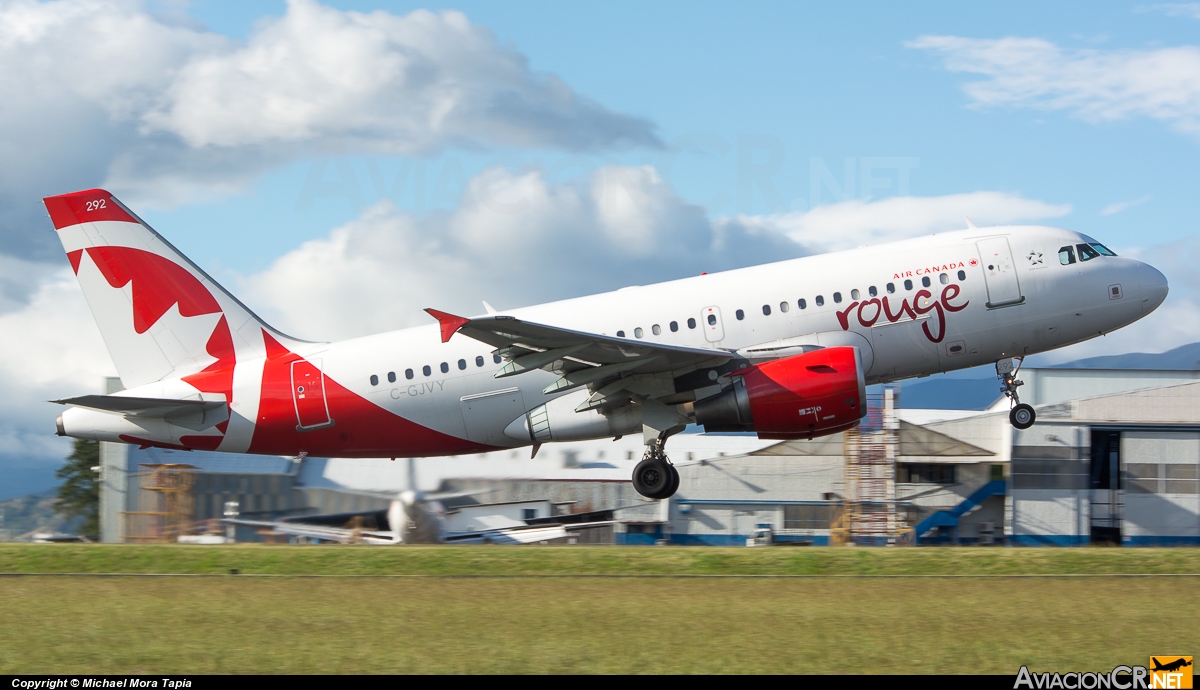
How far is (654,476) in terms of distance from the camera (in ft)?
75.5

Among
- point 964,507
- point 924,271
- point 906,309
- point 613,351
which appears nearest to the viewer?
point 613,351

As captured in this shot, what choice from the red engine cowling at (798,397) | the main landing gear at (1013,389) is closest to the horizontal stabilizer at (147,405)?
the red engine cowling at (798,397)

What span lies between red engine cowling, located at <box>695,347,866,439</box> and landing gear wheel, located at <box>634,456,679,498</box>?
6.22 feet

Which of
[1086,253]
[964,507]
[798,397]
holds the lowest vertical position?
[964,507]

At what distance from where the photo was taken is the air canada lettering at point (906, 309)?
869 inches

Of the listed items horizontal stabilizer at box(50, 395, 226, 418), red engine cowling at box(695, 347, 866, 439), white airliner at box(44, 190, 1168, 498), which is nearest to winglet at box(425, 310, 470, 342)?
white airliner at box(44, 190, 1168, 498)

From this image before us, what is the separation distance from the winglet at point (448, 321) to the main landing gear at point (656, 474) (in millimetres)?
5899

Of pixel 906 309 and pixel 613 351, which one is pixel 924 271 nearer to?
pixel 906 309

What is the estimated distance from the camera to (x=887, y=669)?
36.6ft

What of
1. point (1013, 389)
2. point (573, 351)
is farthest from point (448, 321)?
point (1013, 389)

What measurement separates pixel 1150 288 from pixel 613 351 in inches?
464

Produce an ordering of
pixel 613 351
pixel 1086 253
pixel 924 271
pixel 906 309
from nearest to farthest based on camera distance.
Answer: pixel 613 351 → pixel 906 309 → pixel 924 271 → pixel 1086 253

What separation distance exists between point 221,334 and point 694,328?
10.6 meters

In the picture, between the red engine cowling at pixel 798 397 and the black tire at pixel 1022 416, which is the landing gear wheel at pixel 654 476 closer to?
the red engine cowling at pixel 798 397
